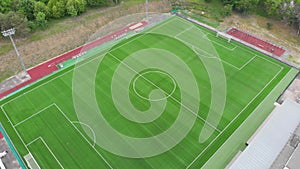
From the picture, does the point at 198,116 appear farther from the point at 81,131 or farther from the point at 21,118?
the point at 21,118

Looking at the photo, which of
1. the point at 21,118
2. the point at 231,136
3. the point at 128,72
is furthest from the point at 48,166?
the point at 231,136

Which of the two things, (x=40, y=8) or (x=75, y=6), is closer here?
(x=40, y=8)

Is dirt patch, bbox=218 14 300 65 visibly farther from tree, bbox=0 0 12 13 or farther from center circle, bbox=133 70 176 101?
tree, bbox=0 0 12 13

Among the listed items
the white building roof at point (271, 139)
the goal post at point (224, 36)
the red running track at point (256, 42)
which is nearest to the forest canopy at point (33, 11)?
the goal post at point (224, 36)

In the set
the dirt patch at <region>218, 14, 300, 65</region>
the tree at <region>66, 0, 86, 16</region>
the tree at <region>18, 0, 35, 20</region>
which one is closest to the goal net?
the tree at <region>18, 0, 35, 20</region>

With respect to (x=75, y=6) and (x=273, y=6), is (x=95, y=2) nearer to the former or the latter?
(x=75, y=6)

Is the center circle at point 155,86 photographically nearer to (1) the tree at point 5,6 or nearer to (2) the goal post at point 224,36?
(2) the goal post at point 224,36

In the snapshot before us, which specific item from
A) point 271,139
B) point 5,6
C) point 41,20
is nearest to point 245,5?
point 271,139
